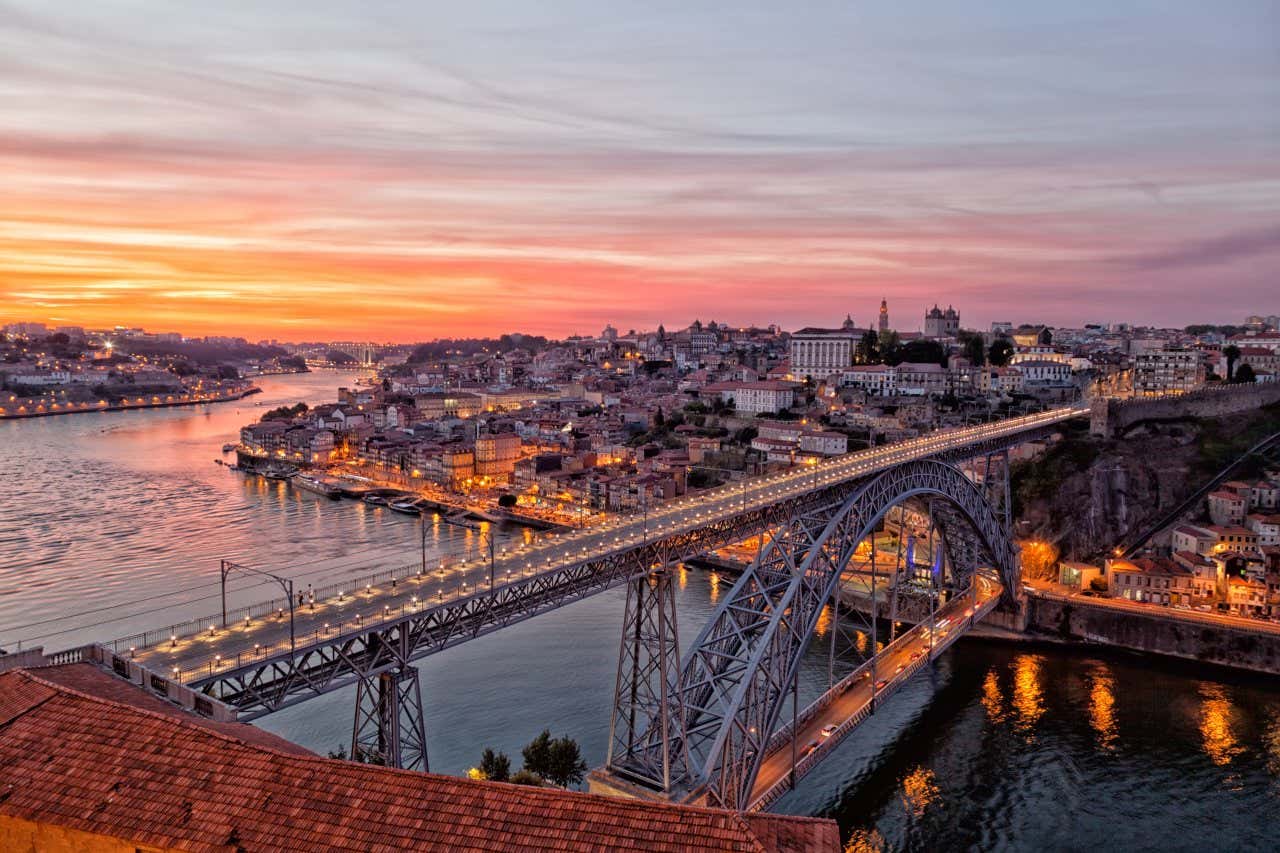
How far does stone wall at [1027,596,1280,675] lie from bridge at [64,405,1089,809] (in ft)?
21.6

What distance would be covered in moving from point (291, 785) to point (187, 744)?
1061mm

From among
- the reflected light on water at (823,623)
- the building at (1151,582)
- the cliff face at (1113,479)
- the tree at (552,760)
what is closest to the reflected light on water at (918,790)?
the tree at (552,760)

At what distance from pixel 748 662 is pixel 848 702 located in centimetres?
518

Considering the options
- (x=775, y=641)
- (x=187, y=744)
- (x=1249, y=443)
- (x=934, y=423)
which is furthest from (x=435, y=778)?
(x=934, y=423)

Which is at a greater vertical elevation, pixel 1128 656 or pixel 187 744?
pixel 187 744

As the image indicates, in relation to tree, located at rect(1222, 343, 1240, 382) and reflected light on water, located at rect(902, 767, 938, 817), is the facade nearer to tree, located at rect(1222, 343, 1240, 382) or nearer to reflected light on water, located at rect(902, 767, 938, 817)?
tree, located at rect(1222, 343, 1240, 382)

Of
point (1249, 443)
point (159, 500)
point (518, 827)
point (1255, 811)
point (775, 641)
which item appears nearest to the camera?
point (518, 827)

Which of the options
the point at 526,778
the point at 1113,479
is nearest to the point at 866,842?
the point at 526,778

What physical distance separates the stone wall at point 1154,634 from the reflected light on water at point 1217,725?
162 cm

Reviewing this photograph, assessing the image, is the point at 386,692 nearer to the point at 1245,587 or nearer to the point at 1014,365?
the point at 1245,587

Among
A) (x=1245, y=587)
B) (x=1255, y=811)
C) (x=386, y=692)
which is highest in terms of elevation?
(x=386, y=692)

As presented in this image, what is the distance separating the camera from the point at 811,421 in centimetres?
5028

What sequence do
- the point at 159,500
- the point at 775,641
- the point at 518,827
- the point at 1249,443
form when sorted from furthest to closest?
the point at 159,500 → the point at 1249,443 → the point at 775,641 → the point at 518,827

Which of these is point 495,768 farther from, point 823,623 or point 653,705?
point 823,623
